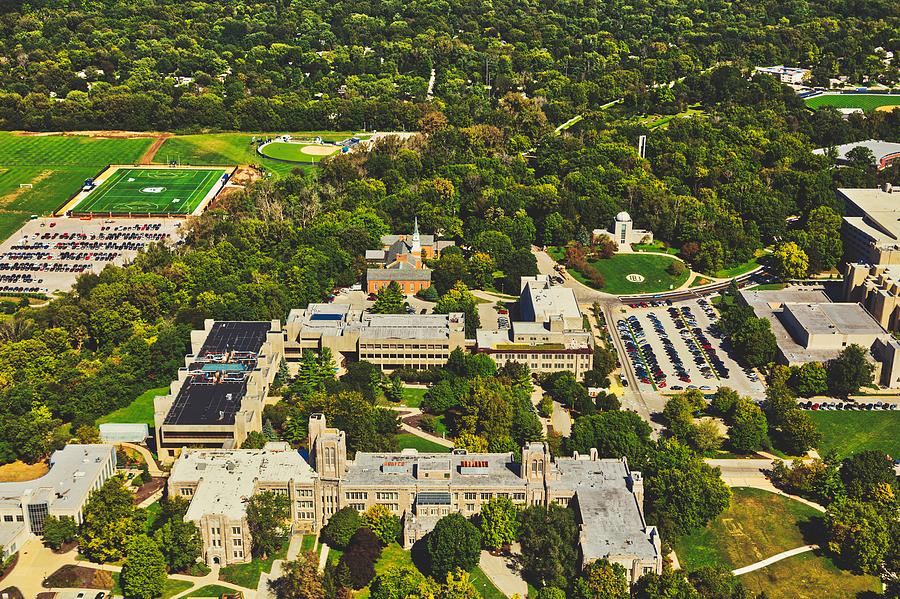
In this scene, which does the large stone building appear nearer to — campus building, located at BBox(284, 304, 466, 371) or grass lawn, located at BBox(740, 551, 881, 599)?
grass lawn, located at BBox(740, 551, 881, 599)

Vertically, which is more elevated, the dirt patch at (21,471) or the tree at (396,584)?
the tree at (396,584)

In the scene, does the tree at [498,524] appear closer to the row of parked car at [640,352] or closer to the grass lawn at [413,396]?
the grass lawn at [413,396]

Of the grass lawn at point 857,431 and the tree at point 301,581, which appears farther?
the grass lawn at point 857,431

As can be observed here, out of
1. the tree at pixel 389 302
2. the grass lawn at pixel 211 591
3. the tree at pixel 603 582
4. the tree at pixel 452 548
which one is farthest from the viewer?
the tree at pixel 389 302

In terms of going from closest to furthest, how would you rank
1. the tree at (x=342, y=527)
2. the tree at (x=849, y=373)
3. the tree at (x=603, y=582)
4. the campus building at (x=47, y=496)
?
1. the tree at (x=603, y=582)
2. the tree at (x=342, y=527)
3. the campus building at (x=47, y=496)
4. the tree at (x=849, y=373)

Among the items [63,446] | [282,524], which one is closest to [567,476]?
[282,524]

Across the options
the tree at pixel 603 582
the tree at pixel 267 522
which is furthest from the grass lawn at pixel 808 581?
the tree at pixel 267 522

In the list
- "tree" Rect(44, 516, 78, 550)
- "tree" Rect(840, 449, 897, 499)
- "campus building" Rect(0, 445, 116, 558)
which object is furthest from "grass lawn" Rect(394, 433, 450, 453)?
"tree" Rect(840, 449, 897, 499)

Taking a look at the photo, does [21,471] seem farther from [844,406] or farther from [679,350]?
[844,406]
